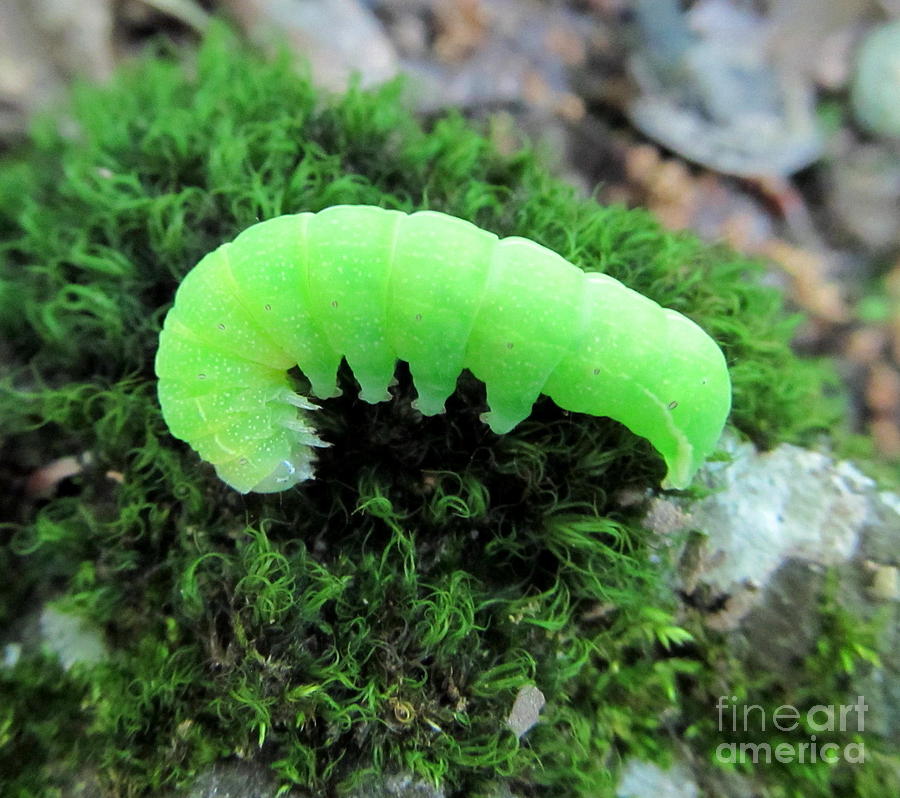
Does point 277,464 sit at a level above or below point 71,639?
above

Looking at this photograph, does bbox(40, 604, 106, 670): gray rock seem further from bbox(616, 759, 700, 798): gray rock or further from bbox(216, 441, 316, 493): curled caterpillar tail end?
bbox(616, 759, 700, 798): gray rock

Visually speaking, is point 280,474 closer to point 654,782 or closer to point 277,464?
point 277,464

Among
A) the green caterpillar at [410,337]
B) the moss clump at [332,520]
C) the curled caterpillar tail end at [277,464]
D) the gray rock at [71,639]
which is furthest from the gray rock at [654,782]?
the gray rock at [71,639]

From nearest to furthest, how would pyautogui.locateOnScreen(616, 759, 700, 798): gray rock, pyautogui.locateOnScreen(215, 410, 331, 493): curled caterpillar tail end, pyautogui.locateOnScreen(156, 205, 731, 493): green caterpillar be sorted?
pyautogui.locateOnScreen(156, 205, 731, 493): green caterpillar < pyautogui.locateOnScreen(215, 410, 331, 493): curled caterpillar tail end < pyautogui.locateOnScreen(616, 759, 700, 798): gray rock

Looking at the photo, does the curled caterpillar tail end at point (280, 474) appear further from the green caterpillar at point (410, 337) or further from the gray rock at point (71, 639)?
the gray rock at point (71, 639)

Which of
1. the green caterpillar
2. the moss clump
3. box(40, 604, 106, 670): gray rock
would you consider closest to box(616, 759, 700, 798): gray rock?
the moss clump

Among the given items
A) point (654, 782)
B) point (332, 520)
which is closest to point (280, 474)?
point (332, 520)
